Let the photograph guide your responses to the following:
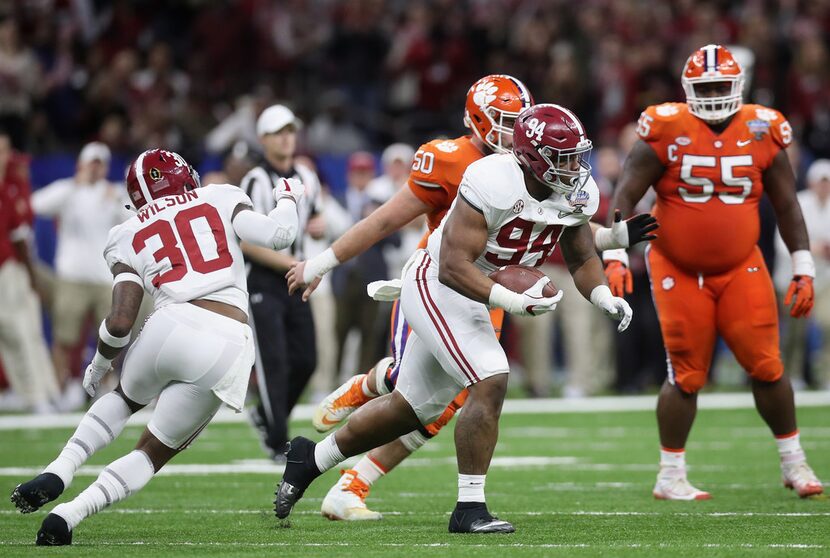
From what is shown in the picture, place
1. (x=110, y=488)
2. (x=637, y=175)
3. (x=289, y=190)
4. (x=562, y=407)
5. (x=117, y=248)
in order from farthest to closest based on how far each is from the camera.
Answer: (x=562, y=407) → (x=637, y=175) → (x=289, y=190) → (x=117, y=248) → (x=110, y=488)

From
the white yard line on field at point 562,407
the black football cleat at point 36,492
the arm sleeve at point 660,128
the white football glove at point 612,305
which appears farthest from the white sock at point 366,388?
the white yard line on field at point 562,407

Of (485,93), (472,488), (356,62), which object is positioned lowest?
(356,62)

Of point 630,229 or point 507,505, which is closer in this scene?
point 630,229

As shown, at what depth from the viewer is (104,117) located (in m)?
14.9

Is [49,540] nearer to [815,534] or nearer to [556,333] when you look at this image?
[815,534]

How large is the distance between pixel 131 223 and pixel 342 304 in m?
7.65

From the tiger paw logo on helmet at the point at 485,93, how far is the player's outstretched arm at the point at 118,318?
1.60m

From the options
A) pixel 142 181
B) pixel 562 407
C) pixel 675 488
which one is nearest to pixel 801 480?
pixel 675 488

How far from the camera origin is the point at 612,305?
18.4 feet

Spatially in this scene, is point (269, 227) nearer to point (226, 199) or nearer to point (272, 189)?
point (226, 199)

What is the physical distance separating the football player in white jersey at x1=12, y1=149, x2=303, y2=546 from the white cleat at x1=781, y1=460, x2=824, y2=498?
2668 mm

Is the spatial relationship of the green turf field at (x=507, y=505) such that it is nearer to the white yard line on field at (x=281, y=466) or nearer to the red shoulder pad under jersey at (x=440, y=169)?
the white yard line on field at (x=281, y=466)

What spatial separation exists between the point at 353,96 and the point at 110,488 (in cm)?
1144

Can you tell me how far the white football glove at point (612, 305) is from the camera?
18.2 feet
